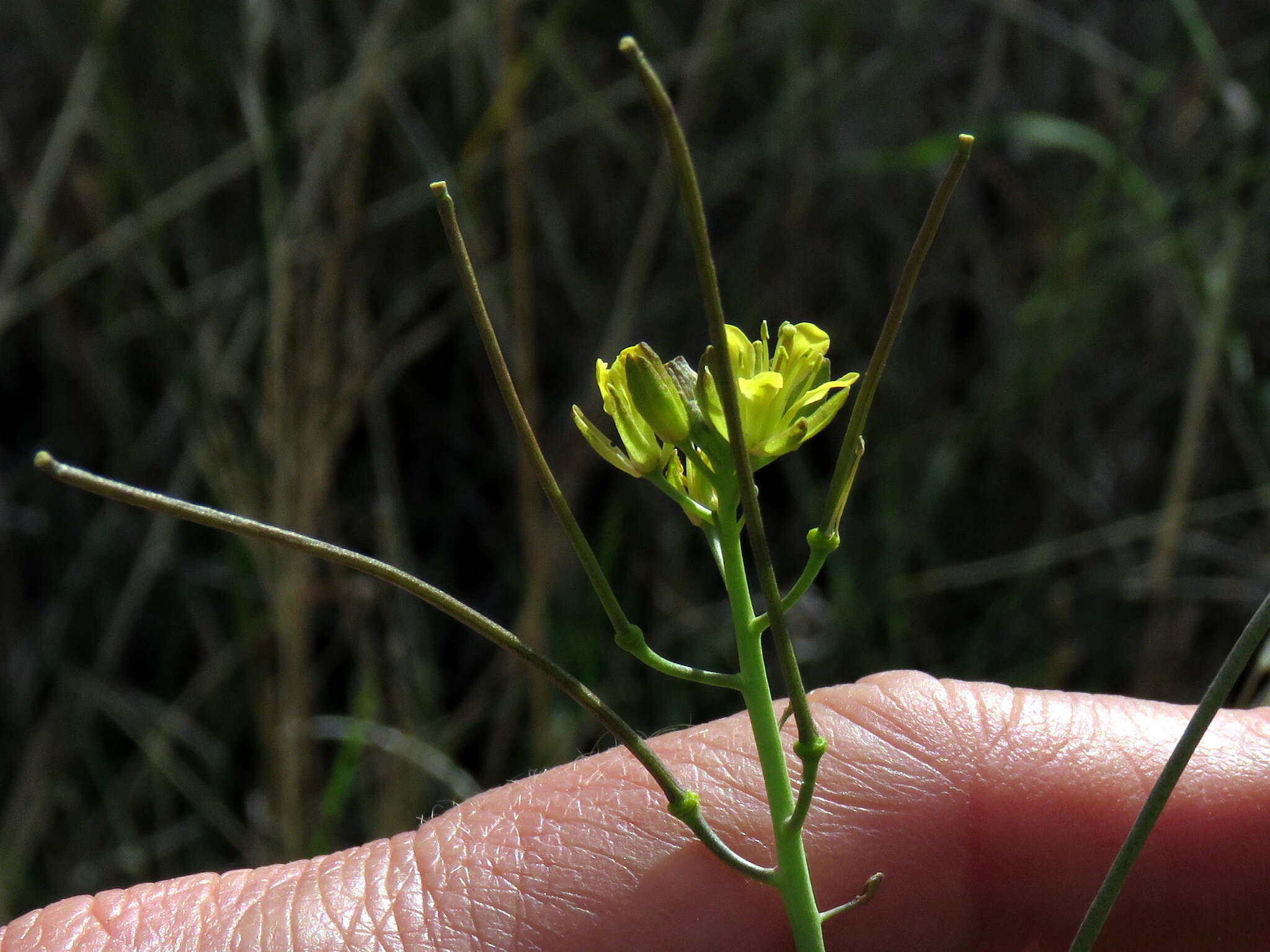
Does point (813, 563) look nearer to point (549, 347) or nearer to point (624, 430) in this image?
point (624, 430)

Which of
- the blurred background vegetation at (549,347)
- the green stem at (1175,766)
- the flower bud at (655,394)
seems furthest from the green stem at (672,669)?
the blurred background vegetation at (549,347)

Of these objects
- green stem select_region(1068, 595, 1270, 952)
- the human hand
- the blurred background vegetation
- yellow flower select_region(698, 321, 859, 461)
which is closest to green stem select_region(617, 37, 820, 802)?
yellow flower select_region(698, 321, 859, 461)

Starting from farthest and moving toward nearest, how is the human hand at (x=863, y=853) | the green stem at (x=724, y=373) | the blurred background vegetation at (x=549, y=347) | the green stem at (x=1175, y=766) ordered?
the blurred background vegetation at (x=549, y=347), the human hand at (x=863, y=853), the green stem at (x=1175, y=766), the green stem at (x=724, y=373)

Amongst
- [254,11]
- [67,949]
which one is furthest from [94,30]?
[67,949]

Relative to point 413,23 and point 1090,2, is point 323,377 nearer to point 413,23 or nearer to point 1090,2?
point 413,23

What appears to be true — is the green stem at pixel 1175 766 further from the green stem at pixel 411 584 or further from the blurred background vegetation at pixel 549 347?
the blurred background vegetation at pixel 549 347
